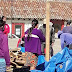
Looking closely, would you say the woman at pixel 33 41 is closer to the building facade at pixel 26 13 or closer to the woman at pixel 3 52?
the woman at pixel 3 52

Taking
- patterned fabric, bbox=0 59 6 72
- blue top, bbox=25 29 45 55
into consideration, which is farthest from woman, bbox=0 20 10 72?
blue top, bbox=25 29 45 55

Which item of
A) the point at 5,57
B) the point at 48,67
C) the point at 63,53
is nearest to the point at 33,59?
the point at 48,67

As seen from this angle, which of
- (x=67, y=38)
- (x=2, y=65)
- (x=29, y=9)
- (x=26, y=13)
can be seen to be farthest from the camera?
(x=29, y=9)

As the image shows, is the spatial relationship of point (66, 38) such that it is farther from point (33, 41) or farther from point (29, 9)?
point (29, 9)

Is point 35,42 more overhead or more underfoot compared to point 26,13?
more underfoot

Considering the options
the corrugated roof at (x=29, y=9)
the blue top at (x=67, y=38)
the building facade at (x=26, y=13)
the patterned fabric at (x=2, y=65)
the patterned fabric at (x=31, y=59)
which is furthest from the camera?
the corrugated roof at (x=29, y=9)

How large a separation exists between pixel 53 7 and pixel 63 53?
26912mm

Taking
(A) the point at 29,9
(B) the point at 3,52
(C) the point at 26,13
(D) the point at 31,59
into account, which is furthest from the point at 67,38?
(A) the point at 29,9

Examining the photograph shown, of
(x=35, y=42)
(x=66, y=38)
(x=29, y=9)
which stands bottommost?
(x=35, y=42)

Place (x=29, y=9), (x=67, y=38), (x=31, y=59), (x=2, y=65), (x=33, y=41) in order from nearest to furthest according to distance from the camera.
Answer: (x=2, y=65), (x=67, y=38), (x=33, y=41), (x=31, y=59), (x=29, y=9)

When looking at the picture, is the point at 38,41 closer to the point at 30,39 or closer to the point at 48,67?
the point at 30,39

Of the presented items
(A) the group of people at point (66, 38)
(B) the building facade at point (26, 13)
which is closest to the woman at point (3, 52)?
(A) the group of people at point (66, 38)

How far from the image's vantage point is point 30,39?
5.55 metres

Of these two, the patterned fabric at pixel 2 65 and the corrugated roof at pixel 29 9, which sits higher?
the corrugated roof at pixel 29 9
